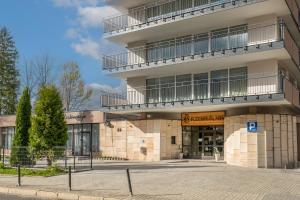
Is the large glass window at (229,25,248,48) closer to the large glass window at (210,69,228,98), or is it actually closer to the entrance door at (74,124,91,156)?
the large glass window at (210,69,228,98)

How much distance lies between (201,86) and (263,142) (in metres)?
5.94

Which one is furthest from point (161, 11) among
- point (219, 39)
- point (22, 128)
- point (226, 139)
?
point (22, 128)

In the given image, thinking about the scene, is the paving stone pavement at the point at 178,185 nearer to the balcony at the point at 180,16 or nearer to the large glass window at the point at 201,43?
the balcony at the point at 180,16

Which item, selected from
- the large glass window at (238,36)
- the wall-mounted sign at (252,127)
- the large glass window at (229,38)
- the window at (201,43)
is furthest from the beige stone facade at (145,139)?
the large glass window at (238,36)

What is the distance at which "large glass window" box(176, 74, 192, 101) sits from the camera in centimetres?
2941

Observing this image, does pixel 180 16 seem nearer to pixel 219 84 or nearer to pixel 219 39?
pixel 219 39

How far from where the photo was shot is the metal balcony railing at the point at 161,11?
26.5 m

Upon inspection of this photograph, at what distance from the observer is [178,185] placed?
16359 millimetres

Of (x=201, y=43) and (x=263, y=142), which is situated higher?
(x=201, y=43)

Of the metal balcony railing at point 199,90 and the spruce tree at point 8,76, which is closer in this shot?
the metal balcony railing at point 199,90

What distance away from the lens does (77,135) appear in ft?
129

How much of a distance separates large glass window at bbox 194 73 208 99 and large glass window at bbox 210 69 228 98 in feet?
1.63

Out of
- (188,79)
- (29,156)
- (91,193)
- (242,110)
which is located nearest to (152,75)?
(188,79)

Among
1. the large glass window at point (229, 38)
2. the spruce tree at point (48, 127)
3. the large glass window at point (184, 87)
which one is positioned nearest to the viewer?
the spruce tree at point (48, 127)
